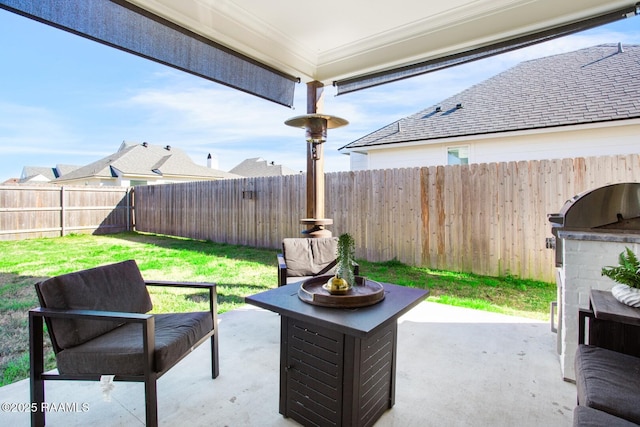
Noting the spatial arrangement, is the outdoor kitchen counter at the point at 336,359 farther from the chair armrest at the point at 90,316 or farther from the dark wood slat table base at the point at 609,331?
the dark wood slat table base at the point at 609,331

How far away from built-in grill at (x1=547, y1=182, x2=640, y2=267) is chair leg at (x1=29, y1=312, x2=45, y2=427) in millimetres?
3298

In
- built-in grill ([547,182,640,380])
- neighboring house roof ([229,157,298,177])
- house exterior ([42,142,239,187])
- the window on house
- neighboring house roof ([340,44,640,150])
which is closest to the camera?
built-in grill ([547,182,640,380])

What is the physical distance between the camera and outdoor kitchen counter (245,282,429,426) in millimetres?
1596

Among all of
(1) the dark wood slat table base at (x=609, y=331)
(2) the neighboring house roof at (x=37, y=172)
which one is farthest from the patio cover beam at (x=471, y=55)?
(2) the neighboring house roof at (x=37, y=172)

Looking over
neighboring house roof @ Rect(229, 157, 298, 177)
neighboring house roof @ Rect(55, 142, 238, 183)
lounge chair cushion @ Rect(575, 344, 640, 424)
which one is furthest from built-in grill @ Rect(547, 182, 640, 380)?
neighboring house roof @ Rect(229, 157, 298, 177)

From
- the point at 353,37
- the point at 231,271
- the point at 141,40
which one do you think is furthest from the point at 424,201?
the point at 141,40

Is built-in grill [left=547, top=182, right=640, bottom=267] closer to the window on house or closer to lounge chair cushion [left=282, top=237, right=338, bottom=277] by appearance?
lounge chair cushion [left=282, top=237, right=338, bottom=277]

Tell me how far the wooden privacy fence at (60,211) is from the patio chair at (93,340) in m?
9.59

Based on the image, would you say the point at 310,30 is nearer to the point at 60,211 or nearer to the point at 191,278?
the point at 191,278

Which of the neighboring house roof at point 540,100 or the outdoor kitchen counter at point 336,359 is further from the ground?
the neighboring house roof at point 540,100

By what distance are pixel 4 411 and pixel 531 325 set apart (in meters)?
4.07

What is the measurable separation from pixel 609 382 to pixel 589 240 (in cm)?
112

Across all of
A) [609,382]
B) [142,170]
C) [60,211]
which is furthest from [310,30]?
[142,170]

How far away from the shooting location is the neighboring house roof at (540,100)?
20.5 ft
